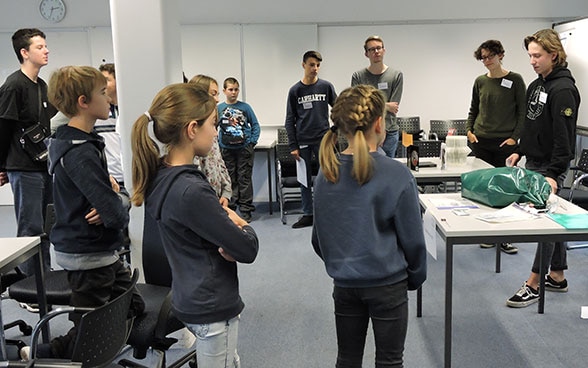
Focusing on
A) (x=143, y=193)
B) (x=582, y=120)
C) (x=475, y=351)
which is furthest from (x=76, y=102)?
(x=582, y=120)

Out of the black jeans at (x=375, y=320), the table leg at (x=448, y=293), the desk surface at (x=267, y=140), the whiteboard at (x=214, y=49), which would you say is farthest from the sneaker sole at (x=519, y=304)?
the whiteboard at (x=214, y=49)

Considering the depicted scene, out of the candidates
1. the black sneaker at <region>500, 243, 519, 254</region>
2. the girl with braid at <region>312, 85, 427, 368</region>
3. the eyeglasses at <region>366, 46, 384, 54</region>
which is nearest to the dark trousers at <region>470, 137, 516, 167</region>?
the black sneaker at <region>500, 243, 519, 254</region>

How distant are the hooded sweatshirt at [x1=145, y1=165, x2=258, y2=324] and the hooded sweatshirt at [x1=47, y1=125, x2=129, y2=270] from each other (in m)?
0.40

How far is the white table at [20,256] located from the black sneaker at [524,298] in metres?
2.64

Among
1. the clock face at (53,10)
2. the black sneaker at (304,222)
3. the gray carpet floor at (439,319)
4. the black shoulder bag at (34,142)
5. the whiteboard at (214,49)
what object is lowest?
the gray carpet floor at (439,319)

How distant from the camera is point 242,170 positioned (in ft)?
18.4

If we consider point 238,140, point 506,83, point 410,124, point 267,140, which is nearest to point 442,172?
point 506,83

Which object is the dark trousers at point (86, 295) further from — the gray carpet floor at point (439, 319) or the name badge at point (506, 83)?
the name badge at point (506, 83)

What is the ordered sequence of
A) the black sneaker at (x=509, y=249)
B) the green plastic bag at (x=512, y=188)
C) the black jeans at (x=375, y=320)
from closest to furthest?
the black jeans at (x=375, y=320) → the green plastic bag at (x=512, y=188) → the black sneaker at (x=509, y=249)

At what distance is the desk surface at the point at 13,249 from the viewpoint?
199cm

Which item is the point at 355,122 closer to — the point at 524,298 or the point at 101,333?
the point at 101,333

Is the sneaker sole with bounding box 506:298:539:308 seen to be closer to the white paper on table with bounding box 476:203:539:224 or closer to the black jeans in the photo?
the white paper on table with bounding box 476:203:539:224

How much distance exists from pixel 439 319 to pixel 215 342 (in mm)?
1863

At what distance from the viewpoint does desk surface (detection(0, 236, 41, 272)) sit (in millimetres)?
1990
